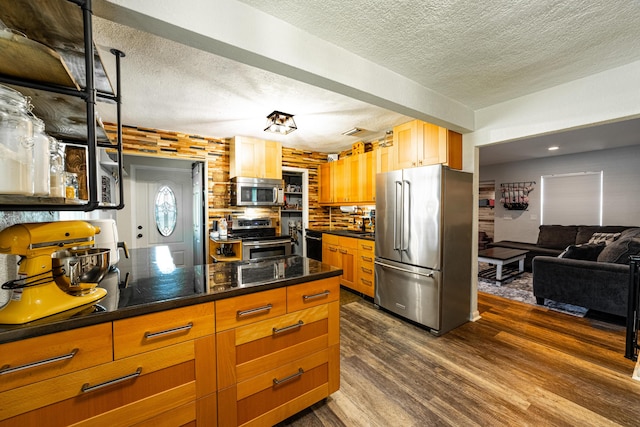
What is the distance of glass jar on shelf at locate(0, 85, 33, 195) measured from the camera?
2.38 feet

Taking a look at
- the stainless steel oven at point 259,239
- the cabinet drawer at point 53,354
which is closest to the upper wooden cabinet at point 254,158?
the stainless steel oven at point 259,239

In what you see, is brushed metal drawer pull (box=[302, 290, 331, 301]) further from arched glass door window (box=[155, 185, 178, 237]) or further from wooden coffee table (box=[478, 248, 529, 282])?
wooden coffee table (box=[478, 248, 529, 282])

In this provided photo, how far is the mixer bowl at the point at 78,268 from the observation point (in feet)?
3.40

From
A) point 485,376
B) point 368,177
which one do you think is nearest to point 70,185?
point 485,376

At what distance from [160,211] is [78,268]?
3.95m

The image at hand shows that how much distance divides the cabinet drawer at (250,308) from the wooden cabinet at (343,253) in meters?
2.57

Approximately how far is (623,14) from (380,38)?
56.6 inches

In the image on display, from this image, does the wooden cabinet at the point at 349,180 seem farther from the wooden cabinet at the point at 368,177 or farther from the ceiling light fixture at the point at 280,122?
the ceiling light fixture at the point at 280,122

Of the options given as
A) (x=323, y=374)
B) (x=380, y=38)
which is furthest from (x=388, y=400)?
(x=380, y=38)

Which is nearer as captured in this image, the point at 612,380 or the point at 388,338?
the point at 612,380

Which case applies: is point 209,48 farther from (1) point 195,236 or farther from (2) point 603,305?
(2) point 603,305

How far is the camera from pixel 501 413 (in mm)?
1752

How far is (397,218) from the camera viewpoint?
10.4 ft

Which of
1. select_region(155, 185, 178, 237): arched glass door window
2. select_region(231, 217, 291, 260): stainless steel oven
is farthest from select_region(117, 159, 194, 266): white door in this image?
select_region(231, 217, 291, 260): stainless steel oven
